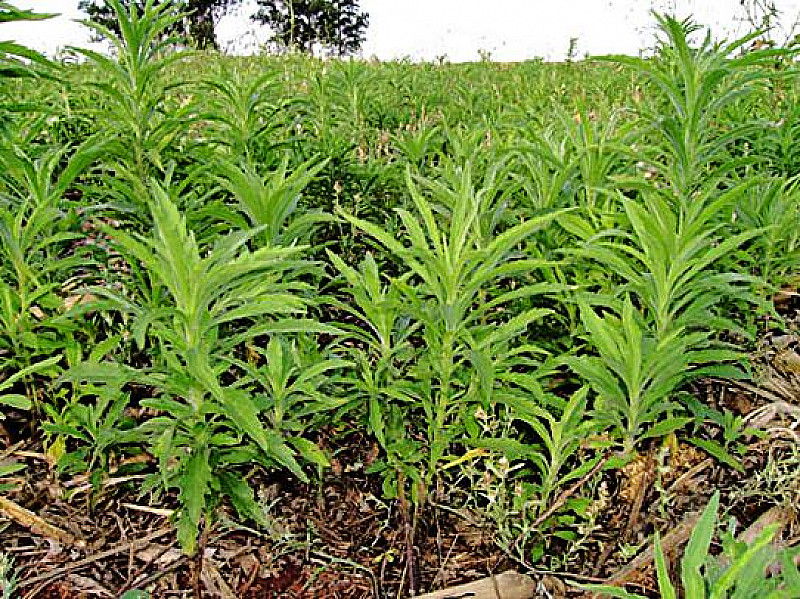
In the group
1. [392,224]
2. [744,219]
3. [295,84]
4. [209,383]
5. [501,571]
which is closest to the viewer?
[209,383]

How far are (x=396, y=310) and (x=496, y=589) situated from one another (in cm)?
90

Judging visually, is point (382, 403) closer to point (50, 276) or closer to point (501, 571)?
point (501, 571)

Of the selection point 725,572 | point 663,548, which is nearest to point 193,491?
point 725,572

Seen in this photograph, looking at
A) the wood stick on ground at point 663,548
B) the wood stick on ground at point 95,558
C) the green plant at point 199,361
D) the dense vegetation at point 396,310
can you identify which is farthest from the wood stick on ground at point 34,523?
the wood stick on ground at point 663,548

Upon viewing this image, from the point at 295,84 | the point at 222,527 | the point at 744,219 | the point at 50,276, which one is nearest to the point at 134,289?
the point at 50,276

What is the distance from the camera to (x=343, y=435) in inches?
104

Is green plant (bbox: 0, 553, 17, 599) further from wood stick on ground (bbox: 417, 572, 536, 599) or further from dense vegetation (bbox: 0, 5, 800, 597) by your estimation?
wood stick on ground (bbox: 417, 572, 536, 599)

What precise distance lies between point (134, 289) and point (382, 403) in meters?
1.02

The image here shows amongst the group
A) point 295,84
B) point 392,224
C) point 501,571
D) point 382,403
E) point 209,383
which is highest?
point 295,84

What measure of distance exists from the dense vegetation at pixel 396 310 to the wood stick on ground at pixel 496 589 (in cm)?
10

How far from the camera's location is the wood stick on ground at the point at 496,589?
221 centimetres

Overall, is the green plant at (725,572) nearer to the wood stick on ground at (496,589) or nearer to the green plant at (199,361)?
the wood stick on ground at (496,589)

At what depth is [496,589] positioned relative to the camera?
223cm

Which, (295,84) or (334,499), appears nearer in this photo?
(334,499)
